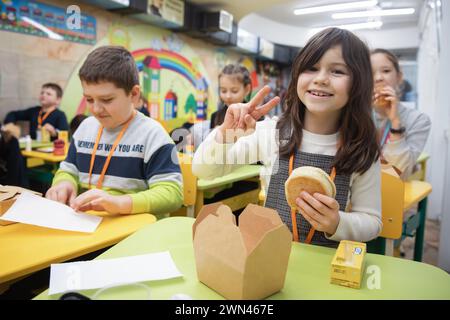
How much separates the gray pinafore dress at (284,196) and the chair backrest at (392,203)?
15.9 inches

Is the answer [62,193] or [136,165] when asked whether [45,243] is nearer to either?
[62,193]

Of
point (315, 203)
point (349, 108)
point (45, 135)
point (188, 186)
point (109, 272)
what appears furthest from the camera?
point (45, 135)

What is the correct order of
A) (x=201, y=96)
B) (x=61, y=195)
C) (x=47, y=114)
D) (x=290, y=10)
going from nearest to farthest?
1. (x=61, y=195)
2. (x=47, y=114)
3. (x=201, y=96)
4. (x=290, y=10)

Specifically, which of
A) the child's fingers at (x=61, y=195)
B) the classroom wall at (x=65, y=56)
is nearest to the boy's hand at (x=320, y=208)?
the child's fingers at (x=61, y=195)

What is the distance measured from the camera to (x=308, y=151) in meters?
1.04

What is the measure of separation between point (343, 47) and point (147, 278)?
75 cm

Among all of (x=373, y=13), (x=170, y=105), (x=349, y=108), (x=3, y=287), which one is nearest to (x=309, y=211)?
(x=349, y=108)

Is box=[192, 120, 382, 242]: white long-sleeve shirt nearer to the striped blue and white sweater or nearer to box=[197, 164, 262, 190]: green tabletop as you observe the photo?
the striped blue and white sweater

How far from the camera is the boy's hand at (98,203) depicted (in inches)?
38.3

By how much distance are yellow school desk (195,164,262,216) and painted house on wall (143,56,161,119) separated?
269 cm

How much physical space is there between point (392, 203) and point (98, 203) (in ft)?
3.40
